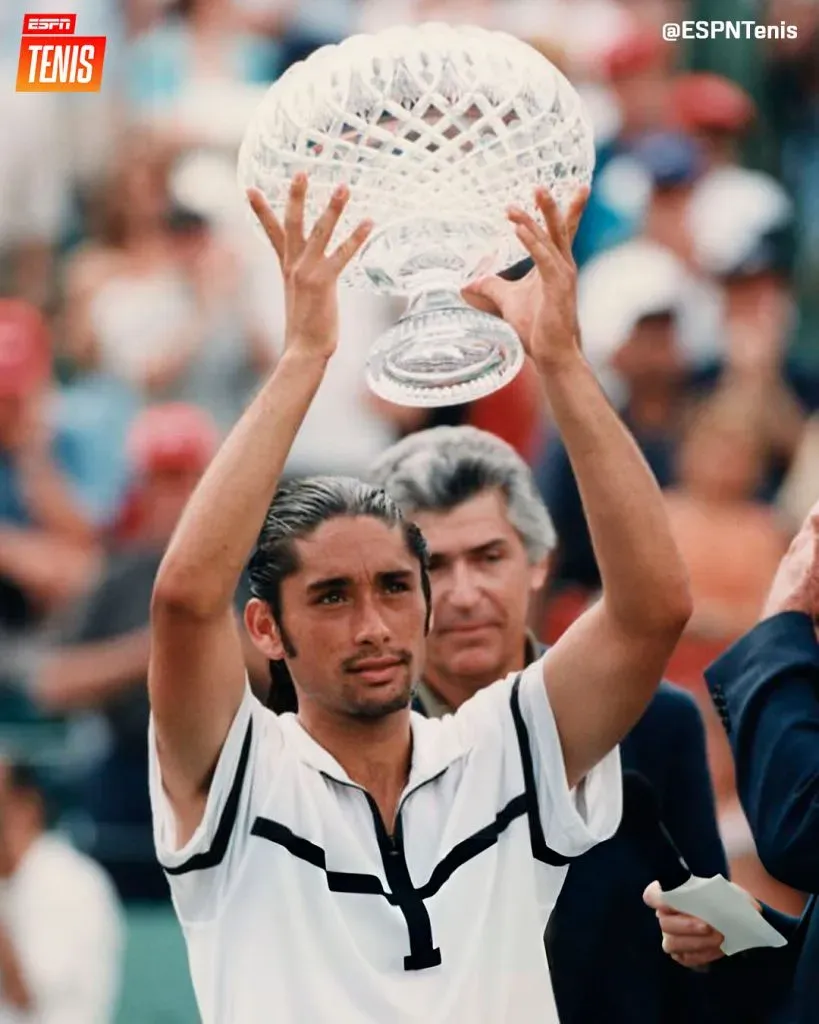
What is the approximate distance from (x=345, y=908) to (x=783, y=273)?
15.5 ft

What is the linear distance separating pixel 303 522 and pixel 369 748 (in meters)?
0.32

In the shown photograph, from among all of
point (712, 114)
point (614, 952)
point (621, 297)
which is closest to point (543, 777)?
point (614, 952)

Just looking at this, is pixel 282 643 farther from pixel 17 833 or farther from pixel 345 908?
pixel 17 833

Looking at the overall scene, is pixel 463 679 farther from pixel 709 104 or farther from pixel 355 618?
pixel 709 104

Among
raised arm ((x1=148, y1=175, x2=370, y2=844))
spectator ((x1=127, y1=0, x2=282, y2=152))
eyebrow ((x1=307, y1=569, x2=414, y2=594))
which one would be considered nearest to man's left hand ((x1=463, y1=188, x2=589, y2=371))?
raised arm ((x1=148, y1=175, x2=370, y2=844))

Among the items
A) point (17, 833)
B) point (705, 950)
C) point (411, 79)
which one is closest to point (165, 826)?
point (705, 950)

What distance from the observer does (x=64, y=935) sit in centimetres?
553

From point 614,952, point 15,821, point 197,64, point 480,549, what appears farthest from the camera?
point 197,64

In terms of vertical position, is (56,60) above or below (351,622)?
above

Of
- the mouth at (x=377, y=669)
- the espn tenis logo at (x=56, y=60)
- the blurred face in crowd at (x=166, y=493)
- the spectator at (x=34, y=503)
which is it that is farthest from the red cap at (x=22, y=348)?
the mouth at (x=377, y=669)

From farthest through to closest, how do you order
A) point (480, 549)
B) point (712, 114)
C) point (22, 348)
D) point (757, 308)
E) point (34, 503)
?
point (712, 114) < point (757, 308) < point (22, 348) < point (34, 503) < point (480, 549)

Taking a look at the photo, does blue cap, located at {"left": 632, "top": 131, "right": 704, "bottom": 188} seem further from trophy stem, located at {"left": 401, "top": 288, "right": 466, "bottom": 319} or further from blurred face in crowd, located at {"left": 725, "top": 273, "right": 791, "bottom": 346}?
trophy stem, located at {"left": 401, "top": 288, "right": 466, "bottom": 319}

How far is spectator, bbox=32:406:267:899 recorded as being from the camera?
18.6 ft

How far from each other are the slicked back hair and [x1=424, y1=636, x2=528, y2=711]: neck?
24cm
